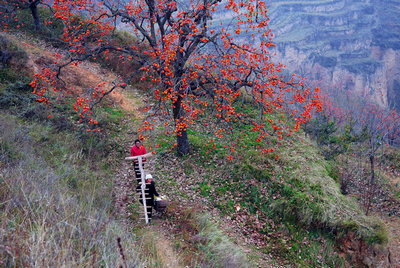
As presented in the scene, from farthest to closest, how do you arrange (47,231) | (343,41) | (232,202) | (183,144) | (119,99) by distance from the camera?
1. (343,41)
2. (119,99)
3. (183,144)
4. (232,202)
5. (47,231)

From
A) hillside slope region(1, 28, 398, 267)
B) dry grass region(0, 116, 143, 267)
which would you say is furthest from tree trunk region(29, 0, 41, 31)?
dry grass region(0, 116, 143, 267)

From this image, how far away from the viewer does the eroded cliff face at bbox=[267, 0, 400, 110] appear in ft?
223

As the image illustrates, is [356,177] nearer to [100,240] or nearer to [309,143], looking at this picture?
[309,143]

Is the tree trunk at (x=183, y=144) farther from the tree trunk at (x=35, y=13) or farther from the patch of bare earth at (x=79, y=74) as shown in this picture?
the tree trunk at (x=35, y=13)

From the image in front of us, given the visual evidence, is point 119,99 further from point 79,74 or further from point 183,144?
point 183,144

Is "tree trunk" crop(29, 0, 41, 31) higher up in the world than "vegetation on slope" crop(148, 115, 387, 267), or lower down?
higher up

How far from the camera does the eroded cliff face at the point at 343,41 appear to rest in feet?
223

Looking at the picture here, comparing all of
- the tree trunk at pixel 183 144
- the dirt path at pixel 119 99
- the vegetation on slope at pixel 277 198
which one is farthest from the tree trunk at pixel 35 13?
the tree trunk at pixel 183 144

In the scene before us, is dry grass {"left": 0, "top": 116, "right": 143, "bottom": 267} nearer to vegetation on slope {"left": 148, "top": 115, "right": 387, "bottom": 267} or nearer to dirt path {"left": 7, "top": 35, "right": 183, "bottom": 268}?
dirt path {"left": 7, "top": 35, "right": 183, "bottom": 268}

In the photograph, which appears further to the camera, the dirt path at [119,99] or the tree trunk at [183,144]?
the tree trunk at [183,144]

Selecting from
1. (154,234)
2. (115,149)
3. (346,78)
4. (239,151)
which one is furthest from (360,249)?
(346,78)

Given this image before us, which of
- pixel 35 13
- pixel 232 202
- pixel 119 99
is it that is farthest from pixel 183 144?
pixel 35 13

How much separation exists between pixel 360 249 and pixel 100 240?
8.06 metres

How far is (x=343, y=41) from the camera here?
3078 inches
